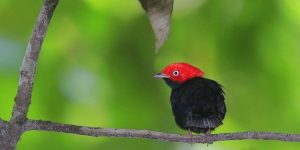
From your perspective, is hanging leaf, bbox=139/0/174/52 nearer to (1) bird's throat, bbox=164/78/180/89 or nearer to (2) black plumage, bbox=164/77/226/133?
(2) black plumage, bbox=164/77/226/133

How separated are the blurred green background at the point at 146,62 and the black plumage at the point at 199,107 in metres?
0.75

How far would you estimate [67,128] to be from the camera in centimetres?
133

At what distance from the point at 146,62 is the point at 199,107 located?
100 centimetres

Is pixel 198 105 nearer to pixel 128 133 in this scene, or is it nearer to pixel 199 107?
pixel 199 107

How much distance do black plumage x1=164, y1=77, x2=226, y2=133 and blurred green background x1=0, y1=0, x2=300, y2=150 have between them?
0.75m

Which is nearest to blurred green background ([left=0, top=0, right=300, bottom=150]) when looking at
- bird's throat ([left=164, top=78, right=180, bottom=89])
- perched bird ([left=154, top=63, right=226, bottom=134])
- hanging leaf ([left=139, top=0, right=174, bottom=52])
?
bird's throat ([left=164, top=78, right=180, bottom=89])

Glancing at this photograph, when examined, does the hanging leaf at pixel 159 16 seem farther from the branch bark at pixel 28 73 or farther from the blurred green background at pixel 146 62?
the blurred green background at pixel 146 62

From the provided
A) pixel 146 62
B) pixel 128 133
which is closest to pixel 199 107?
pixel 128 133

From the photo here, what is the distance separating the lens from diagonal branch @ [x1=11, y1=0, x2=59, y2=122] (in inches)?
50.3

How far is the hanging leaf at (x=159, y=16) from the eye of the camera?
1129 mm

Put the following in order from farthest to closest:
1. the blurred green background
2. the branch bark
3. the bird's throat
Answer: the blurred green background, the bird's throat, the branch bark

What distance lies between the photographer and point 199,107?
1.82 m

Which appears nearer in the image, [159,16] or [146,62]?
[159,16]

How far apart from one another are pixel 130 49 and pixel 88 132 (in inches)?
58.3
